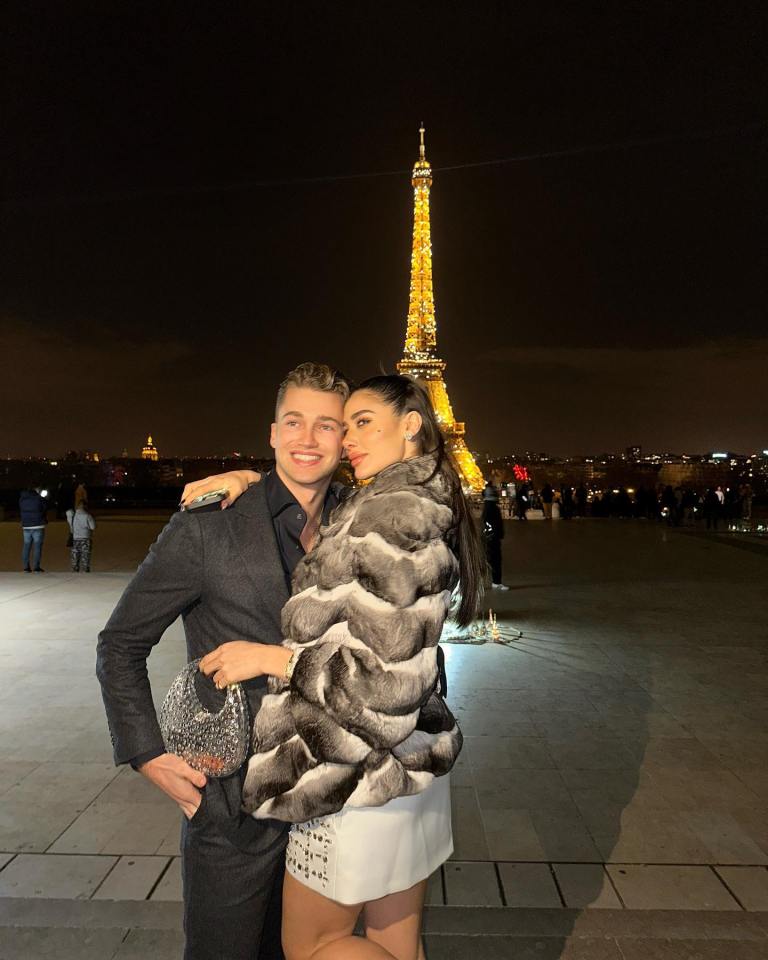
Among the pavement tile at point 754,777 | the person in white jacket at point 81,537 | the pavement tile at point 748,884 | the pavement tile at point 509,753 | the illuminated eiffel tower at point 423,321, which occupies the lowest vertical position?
the pavement tile at point 754,777

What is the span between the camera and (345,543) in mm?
1720

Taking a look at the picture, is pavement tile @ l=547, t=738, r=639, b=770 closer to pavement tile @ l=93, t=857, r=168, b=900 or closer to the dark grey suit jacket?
pavement tile @ l=93, t=857, r=168, b=900

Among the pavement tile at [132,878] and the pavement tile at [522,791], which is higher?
the pavement tile at [132,878]

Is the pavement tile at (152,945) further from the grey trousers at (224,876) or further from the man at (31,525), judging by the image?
the man at (31,525)

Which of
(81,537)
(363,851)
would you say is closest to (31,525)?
(81,537)

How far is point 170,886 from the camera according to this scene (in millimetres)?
3242

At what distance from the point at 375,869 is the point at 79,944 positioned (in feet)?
5.67

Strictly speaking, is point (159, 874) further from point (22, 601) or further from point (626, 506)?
point (626, 506)

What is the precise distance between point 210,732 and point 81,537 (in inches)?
465

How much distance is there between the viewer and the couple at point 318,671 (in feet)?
5.51

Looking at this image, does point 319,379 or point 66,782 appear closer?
point 319,379

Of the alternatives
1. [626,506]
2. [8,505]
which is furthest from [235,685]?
[8,505]

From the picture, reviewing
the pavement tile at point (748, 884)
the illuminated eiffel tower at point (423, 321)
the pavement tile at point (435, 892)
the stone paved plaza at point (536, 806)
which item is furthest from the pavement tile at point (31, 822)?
the illuminated eiffel tower at point (423, 321)

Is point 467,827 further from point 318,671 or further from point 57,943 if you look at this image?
point 318,671
